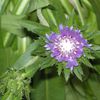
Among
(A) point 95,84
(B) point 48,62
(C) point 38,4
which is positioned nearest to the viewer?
(B) point 48,62

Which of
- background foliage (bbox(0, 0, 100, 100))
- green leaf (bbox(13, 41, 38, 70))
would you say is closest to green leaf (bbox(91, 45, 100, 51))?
background foliage (bbox(0, 0, 100, 100))

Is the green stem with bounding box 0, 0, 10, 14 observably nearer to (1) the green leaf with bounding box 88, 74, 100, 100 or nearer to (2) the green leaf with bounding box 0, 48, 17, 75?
(2) the green leaf with bounding box 0, 48, 17, 75

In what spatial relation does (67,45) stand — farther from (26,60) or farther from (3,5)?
(3,5)

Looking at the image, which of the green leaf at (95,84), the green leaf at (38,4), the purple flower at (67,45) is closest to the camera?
the purple flower at (67,45)

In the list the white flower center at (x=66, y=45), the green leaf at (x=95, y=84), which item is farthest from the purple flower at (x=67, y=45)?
the green leaf at (x=95, y=84)

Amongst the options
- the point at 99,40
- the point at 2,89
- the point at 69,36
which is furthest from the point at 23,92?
the point at 99,40

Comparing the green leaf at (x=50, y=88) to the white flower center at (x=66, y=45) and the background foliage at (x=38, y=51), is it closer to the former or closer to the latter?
the background foliage at (x=38, y=51)

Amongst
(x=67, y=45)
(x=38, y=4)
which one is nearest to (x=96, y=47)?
(x=67, y=45)
